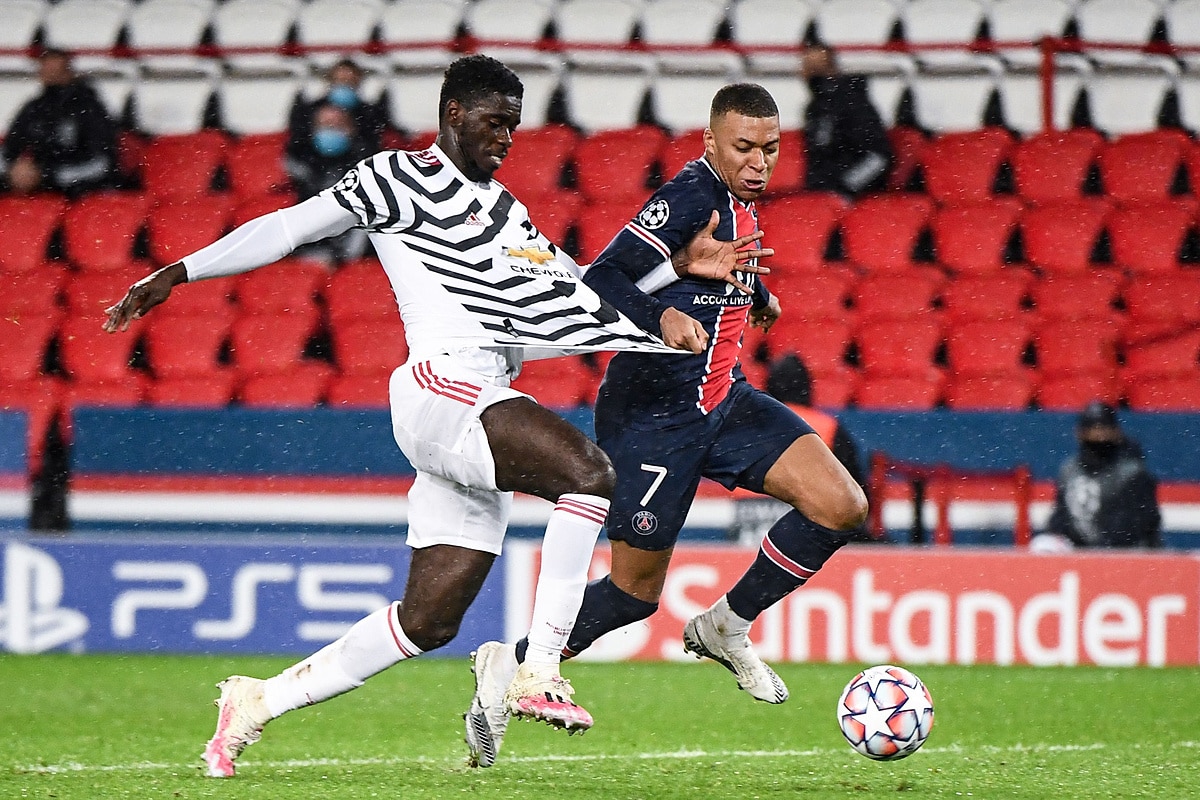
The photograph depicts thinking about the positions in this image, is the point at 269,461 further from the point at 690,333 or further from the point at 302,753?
the point at 690,333

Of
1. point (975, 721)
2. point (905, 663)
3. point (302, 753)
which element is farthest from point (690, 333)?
point (905, 663)

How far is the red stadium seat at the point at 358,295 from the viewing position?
36.0 feet

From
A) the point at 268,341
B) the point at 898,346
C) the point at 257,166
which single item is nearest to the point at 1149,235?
the point at 898,346

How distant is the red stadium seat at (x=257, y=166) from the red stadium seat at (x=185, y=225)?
8.6 inches

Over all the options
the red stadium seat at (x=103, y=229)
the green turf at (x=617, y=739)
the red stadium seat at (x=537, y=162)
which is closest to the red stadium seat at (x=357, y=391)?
the red stadium seat at (x=537, y=162)

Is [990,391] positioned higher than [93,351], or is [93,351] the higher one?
[93,351]

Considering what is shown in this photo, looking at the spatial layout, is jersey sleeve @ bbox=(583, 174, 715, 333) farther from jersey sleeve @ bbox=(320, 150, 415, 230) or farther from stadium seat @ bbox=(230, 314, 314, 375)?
stadium seat @ bbox=(230, 314, 314, 375)

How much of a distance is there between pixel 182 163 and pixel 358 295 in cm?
180

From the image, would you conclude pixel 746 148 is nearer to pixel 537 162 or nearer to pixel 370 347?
pixel 370 347

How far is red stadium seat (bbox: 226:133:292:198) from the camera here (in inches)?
460

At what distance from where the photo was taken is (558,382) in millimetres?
10531

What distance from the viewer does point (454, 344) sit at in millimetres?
5047

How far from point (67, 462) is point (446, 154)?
17.9 feet

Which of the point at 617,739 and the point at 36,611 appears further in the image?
the point at 36,611
